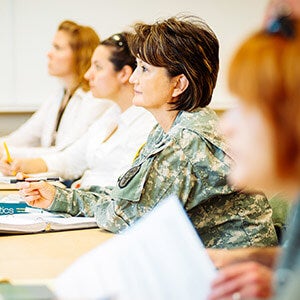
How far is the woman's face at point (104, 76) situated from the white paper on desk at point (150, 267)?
212 cm

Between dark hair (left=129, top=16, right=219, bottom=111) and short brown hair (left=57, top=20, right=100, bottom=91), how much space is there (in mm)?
2045

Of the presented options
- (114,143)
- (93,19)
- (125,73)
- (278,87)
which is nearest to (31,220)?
(114,143)

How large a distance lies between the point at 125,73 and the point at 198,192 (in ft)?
4.47

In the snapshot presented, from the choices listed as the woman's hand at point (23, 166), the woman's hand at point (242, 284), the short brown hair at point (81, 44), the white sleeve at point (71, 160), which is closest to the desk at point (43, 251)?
the woman's hand at point (242, 284)

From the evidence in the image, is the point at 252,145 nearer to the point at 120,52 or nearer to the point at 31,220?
the point at 31,220

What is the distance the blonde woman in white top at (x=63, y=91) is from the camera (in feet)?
14.1

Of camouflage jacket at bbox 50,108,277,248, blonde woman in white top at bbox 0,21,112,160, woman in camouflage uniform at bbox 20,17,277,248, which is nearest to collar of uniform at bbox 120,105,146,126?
woman in camouflage uniform at bbox 20,17,277,248

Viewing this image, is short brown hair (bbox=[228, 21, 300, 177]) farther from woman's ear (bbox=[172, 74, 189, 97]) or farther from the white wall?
the white wall

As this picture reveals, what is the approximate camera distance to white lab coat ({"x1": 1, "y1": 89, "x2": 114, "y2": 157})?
3920mm

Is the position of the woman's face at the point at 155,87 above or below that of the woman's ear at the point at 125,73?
above

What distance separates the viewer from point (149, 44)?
233 centimetres

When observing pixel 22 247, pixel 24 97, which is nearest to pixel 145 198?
pixel 22 247

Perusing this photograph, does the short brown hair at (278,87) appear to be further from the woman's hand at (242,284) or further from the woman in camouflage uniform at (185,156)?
the woman in camouflage uniform at (185,156)

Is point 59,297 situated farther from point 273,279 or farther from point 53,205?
point 53,205
